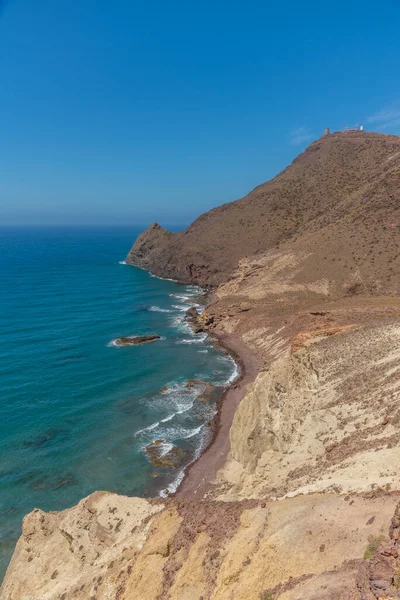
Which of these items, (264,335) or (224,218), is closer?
(264,335)

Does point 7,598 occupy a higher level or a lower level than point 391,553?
lower

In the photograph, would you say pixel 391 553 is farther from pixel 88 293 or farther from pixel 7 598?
pixel 88 293

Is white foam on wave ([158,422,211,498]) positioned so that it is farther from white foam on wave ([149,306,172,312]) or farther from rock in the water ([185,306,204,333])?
white foam on wave ([149,306,172,312])

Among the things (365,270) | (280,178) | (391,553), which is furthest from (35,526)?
(280,178)

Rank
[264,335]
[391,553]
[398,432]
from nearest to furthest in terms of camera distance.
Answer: [391,553], [398,432], [264,335]

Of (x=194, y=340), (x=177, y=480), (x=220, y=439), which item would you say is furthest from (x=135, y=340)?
(x=177, y=480)

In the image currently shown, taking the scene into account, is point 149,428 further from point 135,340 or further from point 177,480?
point 135,340

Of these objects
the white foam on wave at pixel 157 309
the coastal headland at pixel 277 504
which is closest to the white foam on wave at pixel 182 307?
the white foam on wave at pixel 157 309

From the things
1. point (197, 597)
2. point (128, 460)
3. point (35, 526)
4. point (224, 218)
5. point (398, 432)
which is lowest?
point (128, 460)
